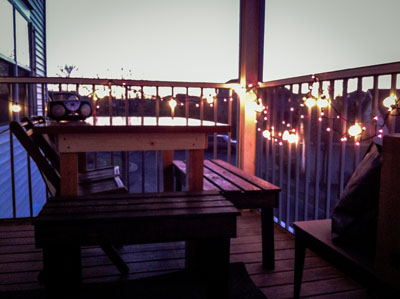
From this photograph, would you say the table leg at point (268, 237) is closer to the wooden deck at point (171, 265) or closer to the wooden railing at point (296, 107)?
the wooden deck at point (171, 265)

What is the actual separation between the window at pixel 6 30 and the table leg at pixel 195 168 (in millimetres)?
3971

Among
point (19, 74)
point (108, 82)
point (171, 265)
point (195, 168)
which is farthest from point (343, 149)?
point (19, 74)

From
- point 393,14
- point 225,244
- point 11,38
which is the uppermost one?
point 11,38

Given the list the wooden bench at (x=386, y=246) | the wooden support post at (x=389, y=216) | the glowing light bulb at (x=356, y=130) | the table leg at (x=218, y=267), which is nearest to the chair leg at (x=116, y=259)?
the table leg at (x=218, y=267)

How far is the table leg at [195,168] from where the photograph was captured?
1.91m

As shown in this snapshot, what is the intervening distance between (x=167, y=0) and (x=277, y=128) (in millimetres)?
2223

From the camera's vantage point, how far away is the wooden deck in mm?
1982

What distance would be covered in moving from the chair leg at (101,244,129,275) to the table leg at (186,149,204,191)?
0.61m

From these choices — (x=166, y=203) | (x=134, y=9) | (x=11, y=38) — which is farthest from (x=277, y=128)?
(x=11, y=38)

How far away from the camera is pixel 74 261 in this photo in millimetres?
1651

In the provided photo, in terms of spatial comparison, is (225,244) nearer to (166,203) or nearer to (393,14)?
(166,203)

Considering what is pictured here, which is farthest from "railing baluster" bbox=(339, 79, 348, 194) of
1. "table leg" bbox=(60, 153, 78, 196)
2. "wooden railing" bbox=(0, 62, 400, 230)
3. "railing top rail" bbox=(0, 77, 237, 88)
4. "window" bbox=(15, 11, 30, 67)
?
"window" bbox=(15, 11, 30, 67)

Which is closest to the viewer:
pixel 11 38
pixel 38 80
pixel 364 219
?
pixel 364 219

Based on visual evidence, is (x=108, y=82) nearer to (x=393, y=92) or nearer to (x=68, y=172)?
(x=68, y=172)
